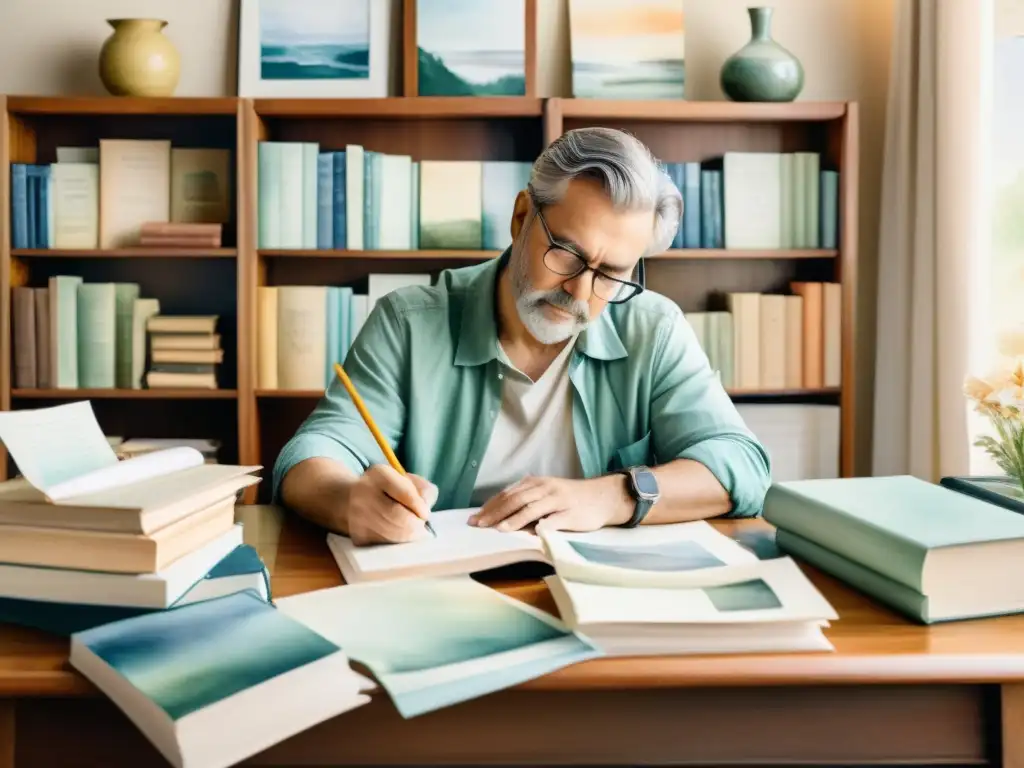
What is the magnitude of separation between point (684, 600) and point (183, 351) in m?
2.36

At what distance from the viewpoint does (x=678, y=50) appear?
316 centimetres

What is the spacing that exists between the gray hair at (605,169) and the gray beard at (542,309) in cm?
13

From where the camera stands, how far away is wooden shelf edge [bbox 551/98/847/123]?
298 centimetres

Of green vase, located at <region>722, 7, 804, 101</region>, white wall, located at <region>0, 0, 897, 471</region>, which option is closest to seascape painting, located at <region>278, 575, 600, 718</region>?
green vase, located at <region>722, 7, 804, 101</region>

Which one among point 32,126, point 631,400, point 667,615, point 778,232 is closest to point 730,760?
point 667,615

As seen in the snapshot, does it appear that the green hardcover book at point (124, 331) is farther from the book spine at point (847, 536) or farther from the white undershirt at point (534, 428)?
the book spine at point (847, 536)

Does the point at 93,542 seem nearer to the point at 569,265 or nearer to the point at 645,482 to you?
the point at 645,482

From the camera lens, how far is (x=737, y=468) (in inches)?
59.5

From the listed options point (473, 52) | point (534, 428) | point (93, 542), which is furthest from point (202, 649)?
point (473, 52)

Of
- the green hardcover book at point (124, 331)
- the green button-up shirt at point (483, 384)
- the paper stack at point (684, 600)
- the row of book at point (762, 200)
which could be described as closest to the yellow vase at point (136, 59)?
the green hardcover book at point (124, 331)

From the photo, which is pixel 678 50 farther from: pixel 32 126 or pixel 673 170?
pixel 32 126

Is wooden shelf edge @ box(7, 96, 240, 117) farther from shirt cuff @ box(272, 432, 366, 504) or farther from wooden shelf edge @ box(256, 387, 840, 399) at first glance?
shirt cuff @ box(272, 432, 366, 504)

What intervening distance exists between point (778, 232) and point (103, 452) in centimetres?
240

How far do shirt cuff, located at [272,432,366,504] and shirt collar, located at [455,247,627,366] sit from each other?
282 mm
